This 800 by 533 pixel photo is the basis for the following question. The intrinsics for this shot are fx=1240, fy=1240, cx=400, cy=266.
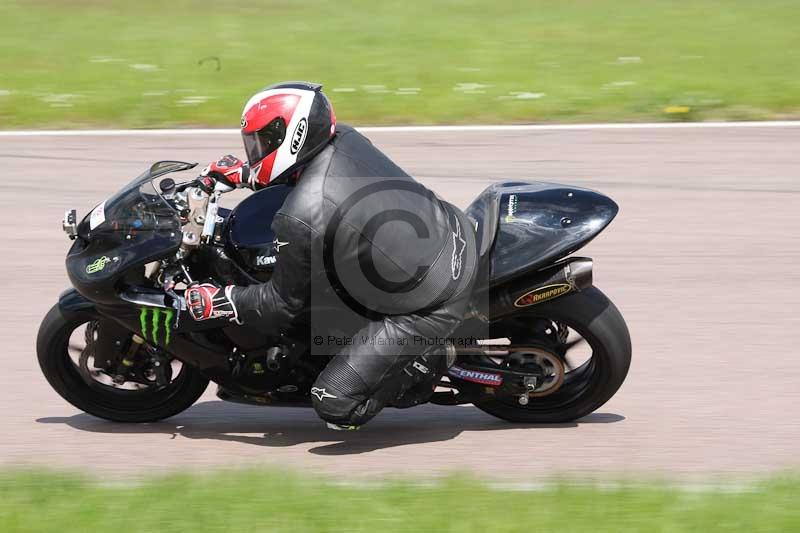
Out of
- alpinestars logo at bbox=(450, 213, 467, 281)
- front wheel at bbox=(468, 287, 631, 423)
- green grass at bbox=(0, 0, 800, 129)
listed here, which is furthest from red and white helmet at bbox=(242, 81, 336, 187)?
green grass at bbox=(0, 0, 800, 129)

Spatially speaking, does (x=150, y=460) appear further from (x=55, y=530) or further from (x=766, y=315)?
(x=766, y=315)

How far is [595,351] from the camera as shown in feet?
17.7

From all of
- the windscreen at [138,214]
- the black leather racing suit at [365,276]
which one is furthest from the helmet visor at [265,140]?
the windscreen at [138,214]

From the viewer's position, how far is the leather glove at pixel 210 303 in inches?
198

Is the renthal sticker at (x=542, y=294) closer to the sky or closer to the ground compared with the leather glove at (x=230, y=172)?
closer to the ground

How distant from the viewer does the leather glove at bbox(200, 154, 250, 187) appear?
17.1 feet

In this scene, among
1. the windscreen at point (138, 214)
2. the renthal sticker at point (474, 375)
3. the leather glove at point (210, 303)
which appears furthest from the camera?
the renthal sticker at point (474, 375)

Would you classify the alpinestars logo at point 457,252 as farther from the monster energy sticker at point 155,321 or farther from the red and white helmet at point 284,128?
the monster energy sticker at point 155,321

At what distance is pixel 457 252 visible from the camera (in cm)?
518

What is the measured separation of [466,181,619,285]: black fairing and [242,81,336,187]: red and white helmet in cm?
88

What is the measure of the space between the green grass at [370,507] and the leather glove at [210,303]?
0.69 meters

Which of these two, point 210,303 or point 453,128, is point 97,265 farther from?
point 453,128

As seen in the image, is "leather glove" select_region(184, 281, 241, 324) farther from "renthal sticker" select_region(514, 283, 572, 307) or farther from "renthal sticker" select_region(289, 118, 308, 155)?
"renthal sticker" select_region(514, 283, 572, 307)

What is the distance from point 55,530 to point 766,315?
428 centimetres
